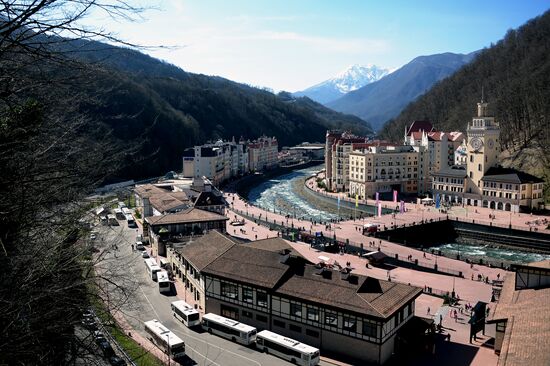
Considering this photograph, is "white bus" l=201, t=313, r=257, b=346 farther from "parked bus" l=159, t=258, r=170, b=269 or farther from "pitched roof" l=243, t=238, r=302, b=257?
"parked bus" l=159, t=258, r=170, b=269

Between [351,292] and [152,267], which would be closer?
[351,292]

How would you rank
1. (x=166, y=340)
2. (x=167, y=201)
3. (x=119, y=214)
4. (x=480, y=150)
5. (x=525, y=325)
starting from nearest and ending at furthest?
(x=525, y=325), (x=166, y=340), (x=167, y=201), (x=119, y=214), (x=480, y=150)

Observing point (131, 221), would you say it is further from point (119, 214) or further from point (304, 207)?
point (304, 207)

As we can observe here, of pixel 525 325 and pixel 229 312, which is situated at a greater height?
pixel 525 325

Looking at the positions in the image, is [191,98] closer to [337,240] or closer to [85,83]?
[337,240]

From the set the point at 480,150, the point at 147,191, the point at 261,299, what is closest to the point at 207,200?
the point at 147,191

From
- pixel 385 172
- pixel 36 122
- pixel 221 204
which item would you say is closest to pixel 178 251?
pixel 221 204
